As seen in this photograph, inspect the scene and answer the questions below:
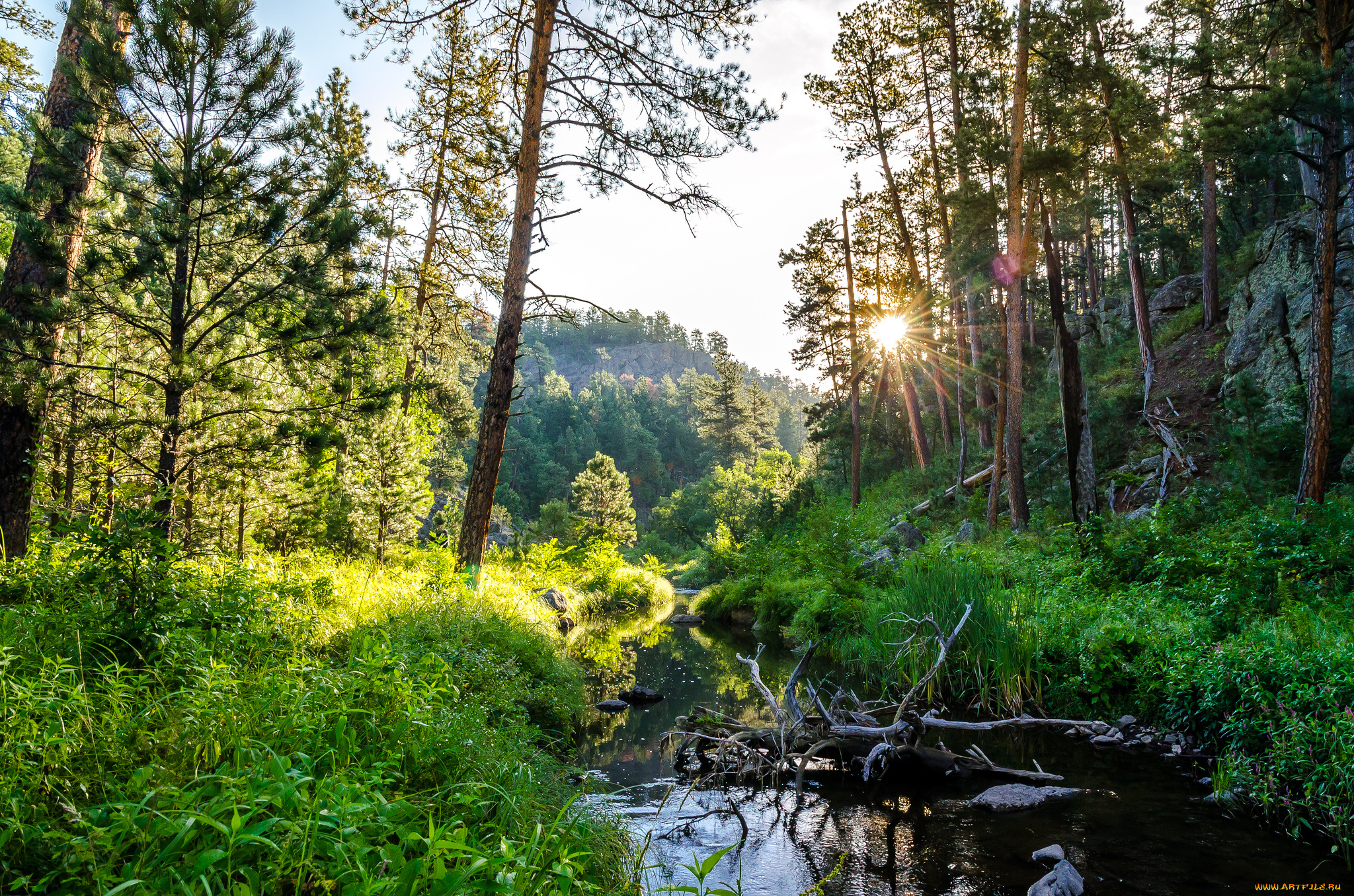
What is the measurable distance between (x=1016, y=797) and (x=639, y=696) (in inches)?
210

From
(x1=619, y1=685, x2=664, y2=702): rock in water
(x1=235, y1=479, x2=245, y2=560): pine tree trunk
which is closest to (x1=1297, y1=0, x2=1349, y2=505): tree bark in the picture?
(x1=619, y1=685, x2=664, y2=702): rock in water

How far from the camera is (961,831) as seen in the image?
4.83 meters

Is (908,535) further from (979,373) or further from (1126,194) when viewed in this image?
(1126,194)

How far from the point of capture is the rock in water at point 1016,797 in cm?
514

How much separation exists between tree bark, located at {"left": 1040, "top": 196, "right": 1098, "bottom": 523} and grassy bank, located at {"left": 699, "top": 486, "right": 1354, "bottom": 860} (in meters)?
0.96

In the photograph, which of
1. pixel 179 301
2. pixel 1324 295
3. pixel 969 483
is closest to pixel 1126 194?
pixel 969 483

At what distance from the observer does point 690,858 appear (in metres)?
4.46

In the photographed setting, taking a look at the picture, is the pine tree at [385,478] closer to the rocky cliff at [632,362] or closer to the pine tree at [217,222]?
the pine tree at [217,222]

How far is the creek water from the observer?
13.5ft

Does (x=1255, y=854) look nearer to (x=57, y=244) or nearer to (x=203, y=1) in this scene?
(x=57, y=244)

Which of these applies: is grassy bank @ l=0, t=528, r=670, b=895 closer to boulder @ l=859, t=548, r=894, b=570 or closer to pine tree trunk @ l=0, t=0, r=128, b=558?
pine tree trunk @ l=0, t=0, r=128, b=558

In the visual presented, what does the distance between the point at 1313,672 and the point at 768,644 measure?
33.3 feet

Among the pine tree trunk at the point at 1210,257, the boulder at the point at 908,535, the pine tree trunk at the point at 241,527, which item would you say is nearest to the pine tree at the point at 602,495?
the boulder at the point at 908,535

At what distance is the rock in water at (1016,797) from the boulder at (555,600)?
10256 mm
